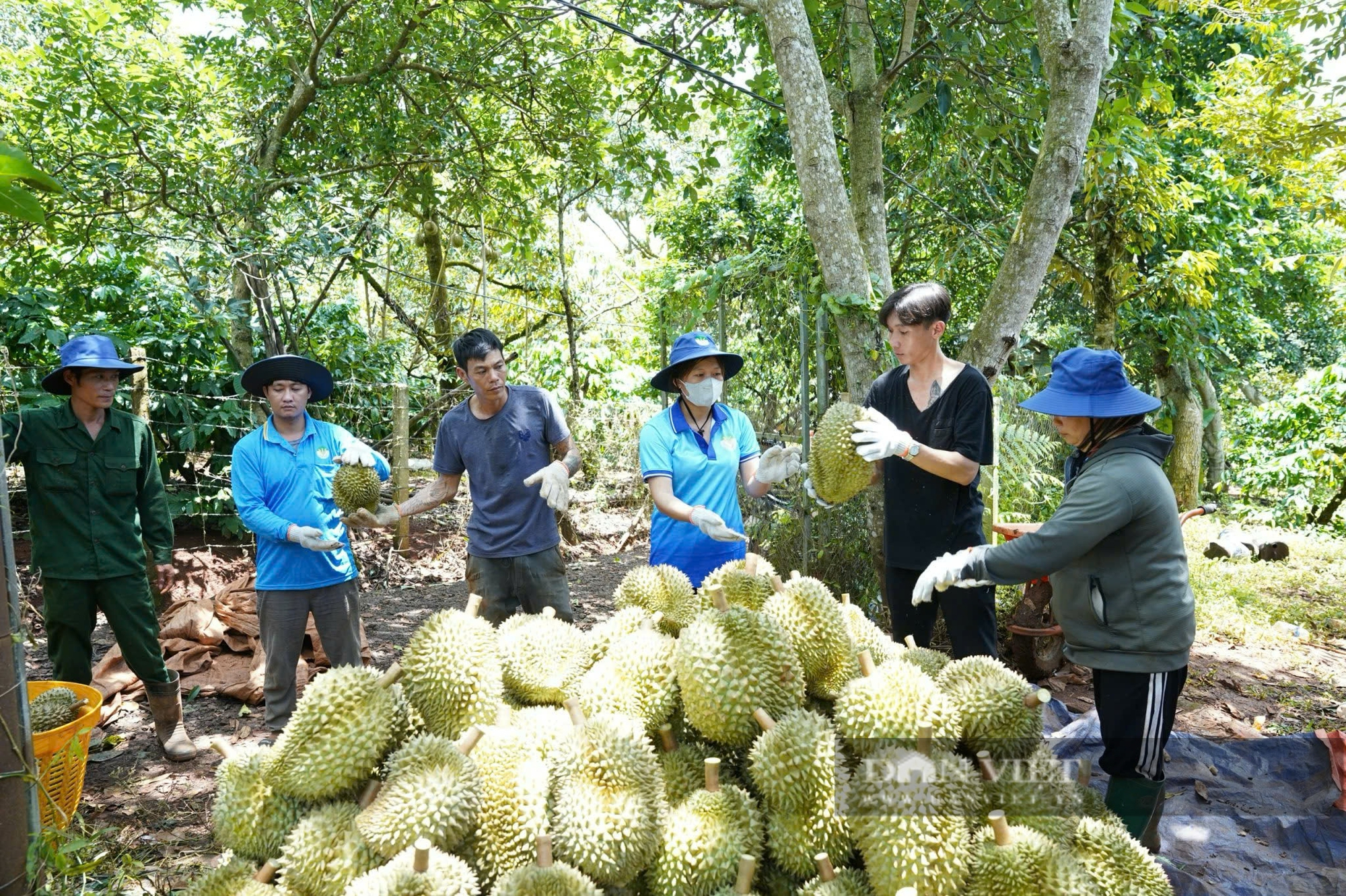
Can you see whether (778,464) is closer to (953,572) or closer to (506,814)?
(953,572)

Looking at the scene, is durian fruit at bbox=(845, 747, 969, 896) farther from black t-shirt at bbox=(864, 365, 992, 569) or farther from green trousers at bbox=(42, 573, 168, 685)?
green trousers at bbox=(42, 573, 168, 685)

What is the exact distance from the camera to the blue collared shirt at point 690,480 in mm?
3266

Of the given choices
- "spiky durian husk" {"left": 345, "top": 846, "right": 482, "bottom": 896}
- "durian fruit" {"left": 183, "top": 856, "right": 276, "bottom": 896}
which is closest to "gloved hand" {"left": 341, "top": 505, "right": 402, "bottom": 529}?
"durian fruit" {"left": 183, "top": 856, "right": 276, "bottom": 896}

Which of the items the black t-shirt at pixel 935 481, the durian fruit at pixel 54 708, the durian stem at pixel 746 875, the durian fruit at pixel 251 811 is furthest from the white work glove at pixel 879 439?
the durian fruit at pixel 54 708

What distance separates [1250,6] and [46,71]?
10674 millimetres

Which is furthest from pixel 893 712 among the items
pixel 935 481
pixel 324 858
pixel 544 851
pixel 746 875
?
pixel 935 481

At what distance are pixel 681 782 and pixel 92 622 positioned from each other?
3420 millimetres

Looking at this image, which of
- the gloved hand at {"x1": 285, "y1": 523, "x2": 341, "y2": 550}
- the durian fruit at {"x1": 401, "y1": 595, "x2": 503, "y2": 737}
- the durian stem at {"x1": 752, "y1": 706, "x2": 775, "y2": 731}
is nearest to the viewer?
the durian stem at {"x1": 752, "y1": 706, "x2": 775, "y2": 731}

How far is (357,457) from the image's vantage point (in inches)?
146

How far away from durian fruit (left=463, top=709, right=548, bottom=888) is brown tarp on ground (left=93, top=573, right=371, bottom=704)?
323 centimetres

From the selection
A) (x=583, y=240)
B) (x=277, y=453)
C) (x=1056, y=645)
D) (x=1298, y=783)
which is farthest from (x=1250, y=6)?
(x=583, y=240)

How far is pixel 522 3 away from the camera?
6770 mm

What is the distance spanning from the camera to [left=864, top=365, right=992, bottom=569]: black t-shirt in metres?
3.01

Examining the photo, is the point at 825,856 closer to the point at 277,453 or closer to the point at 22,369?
the point at 277,453
